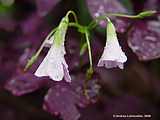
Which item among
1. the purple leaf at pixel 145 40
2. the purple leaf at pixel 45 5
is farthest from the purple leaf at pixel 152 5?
the purple leaf at pixel 45 5

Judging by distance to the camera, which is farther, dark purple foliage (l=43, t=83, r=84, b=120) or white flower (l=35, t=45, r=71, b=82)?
dark purple foliage (l=43, t=83, r=84, b=120)

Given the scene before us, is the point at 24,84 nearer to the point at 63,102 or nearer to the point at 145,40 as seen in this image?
the point at 63,102

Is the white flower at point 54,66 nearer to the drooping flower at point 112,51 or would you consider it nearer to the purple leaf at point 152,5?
the drooping flower at point 112,51

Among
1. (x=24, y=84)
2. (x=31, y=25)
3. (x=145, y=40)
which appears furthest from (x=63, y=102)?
(x=31, y=25)

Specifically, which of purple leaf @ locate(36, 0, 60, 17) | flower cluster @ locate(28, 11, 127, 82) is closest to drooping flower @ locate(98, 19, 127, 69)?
flower cluster @ locate(28, 11, 127, 82)

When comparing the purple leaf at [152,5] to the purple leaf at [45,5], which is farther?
the purple leaf at [152,5]

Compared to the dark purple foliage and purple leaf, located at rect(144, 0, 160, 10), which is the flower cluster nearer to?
the dark purple foliage
